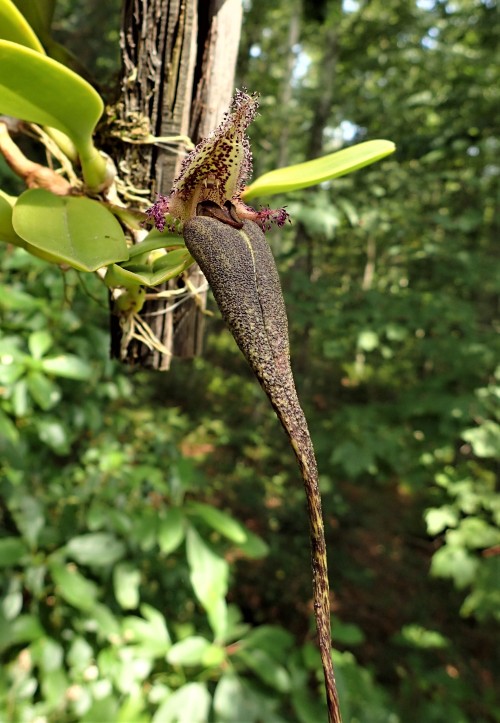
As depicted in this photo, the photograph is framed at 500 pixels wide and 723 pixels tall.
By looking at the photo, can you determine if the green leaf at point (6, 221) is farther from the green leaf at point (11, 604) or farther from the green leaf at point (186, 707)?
the green leaf at point (186, 707)

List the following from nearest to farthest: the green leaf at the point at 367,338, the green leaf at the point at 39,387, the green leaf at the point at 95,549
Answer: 1. the green leaf at the point at 39,387
2. the green leaf at the point at 95,549
3. the green leaf at the point at 367,338

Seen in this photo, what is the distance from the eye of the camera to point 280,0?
475 cm

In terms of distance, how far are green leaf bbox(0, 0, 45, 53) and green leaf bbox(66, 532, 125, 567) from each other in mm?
1179

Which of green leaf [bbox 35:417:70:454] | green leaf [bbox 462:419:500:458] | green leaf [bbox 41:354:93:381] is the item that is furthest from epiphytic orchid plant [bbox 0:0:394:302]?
Answer: green leaf [bbox 462:419:500:458]

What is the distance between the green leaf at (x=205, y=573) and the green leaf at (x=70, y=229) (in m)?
1.04

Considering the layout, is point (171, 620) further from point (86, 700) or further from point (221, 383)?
point (221, 383)

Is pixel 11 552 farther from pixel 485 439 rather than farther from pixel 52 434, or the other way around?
pixel 485 439

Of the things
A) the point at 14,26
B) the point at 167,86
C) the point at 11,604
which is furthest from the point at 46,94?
the point at 11,604

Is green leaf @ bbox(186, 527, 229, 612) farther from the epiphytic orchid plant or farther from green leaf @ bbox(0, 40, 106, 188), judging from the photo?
green leaf @ bbox(0, 40, 106, 188)

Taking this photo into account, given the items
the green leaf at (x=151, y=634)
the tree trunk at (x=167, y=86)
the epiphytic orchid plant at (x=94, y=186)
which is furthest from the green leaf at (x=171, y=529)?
the epiphytic orchid plant at (x=94, y=186)

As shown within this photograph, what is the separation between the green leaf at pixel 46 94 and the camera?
0.38 metres

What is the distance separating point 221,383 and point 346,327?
3.55 meters

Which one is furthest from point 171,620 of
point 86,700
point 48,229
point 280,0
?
point 280,0

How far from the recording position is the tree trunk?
604mm
